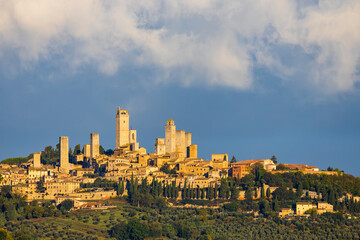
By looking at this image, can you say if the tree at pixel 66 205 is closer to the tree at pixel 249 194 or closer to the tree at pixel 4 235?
the tree at pixel 4 235

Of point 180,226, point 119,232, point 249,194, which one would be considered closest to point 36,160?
point 119,232

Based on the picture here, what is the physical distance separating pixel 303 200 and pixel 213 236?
38.2ft

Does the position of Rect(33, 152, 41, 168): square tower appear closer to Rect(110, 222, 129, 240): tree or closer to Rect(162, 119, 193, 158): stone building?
Rect(162, 119, 193, 158): stone building

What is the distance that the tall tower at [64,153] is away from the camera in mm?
93812

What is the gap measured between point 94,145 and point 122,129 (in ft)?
14.4

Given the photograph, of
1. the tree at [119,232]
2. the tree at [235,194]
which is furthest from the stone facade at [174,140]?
the tree at [119,232]

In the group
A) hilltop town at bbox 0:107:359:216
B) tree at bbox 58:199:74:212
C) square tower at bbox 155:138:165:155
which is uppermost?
square tower at bbox 155:138:165:155

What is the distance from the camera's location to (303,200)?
80.8m

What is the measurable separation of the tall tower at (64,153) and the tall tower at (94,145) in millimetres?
2976

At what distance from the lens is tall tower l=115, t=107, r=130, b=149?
98.8 metres

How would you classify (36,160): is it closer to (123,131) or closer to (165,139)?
(123,131)

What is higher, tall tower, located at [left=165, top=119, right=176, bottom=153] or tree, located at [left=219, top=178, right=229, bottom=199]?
tall tower, located at [left=165, top=119, right=176, bottom=153]

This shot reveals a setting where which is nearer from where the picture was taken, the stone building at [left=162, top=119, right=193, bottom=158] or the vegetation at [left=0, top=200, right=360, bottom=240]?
the vegetation at [left=0, top=200, right=360, bottom=240]

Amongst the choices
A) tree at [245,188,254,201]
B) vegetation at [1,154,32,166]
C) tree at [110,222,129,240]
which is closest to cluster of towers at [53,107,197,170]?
vegetation at [1,154,32,166]
